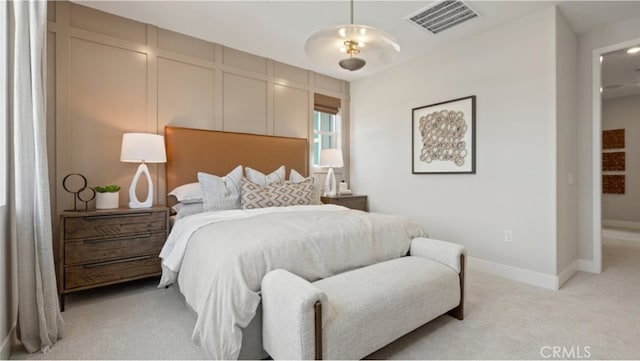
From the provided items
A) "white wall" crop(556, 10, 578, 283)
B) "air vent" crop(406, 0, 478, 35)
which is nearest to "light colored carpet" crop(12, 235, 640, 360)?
"white wall" crop(556, 10, 578, 283)

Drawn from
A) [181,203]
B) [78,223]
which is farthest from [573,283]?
[78,223]

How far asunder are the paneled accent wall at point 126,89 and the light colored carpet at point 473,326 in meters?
1.15

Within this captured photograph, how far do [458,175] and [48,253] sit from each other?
389 centimetres

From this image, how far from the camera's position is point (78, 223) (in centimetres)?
242

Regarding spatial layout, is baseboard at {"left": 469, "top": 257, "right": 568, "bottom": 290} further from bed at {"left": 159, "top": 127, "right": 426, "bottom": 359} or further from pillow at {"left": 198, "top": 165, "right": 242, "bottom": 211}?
pillow at {"left": 198, "top": 165, "right": 242, "bottom": 211}

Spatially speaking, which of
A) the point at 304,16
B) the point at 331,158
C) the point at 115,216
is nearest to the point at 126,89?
the point at 115,216

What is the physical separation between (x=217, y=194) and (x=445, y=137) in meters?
2.82

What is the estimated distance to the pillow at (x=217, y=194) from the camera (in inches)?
113

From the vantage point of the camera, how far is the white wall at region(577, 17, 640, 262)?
3314 mm

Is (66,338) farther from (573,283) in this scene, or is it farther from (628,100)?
(628,100)

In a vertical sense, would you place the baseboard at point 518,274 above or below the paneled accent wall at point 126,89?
below

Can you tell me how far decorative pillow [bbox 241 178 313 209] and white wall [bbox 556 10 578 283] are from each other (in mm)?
2546

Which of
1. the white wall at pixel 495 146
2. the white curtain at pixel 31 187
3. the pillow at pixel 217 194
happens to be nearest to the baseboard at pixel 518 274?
the white wall at pixel 495 146

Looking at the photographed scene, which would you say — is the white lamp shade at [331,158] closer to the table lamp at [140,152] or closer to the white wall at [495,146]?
the white wall at [495,146]
